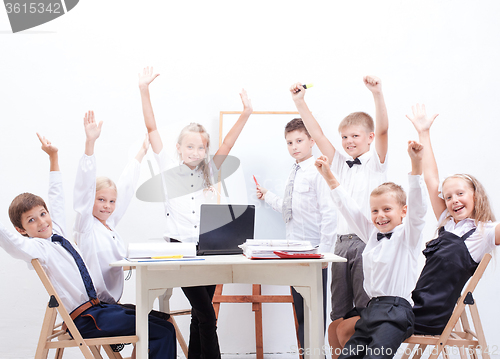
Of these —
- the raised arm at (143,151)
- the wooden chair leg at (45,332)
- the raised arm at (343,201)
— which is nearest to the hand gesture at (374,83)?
the raised arm at (343,201)

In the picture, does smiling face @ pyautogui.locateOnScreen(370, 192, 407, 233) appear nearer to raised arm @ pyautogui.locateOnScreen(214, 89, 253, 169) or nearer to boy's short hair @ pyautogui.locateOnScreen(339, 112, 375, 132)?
boy's short hair @ pyautogui.locateOnScreen(339, 112, 375, 132)

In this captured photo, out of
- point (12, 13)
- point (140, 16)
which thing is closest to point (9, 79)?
point (12, 13)

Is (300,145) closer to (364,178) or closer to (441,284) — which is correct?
(364,178)

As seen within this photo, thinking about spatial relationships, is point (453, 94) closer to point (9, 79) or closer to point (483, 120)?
point (483, 120)

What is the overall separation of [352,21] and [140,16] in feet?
5.05

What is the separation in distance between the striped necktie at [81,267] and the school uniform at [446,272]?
4.61 feet

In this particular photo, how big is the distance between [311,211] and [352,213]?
59 centimetres

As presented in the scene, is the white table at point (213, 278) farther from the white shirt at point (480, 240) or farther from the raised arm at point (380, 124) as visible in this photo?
the raised arm at point (380, 124)

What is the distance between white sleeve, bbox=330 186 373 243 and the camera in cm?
202

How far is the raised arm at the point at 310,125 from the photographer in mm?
2510

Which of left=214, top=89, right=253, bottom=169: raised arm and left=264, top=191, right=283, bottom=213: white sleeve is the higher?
left=214, top=89, right=253, bottom=169: raised arm

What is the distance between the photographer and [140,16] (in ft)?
10.2

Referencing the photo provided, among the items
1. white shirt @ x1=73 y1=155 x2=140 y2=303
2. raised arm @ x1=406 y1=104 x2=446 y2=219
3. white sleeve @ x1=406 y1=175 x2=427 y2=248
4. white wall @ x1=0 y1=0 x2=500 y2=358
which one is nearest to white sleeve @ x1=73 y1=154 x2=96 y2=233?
white shirt @ x1=73 y1=155 x2=140 y2=303

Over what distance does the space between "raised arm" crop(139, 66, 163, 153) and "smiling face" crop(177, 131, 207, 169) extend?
201 millimetres
